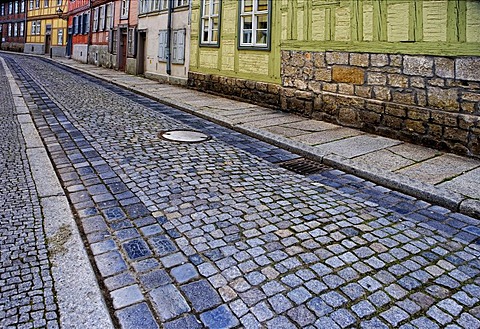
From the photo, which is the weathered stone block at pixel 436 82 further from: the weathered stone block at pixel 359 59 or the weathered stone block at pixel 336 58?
the weathered stone block at pixel 336 58

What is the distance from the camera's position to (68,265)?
9.32ft

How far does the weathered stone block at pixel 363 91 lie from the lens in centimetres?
749

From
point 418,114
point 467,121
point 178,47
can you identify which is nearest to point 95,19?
point 178,47

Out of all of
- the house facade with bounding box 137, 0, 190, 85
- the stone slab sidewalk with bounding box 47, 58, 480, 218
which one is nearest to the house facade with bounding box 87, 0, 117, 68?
the house facade with bounding box 137, 0, 190, 85

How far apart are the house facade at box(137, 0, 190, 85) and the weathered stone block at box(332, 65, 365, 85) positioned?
25.0 ft

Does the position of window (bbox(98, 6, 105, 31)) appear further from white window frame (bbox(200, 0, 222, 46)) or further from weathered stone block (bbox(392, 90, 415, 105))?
weathered stone block (bbox(392, 90, 415, 105))

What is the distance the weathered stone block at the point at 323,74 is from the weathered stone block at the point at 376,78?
3.38 ft

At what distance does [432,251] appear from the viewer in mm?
3273

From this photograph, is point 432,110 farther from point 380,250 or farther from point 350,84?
point 380,250

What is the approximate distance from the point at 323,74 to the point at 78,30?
29.6 metres

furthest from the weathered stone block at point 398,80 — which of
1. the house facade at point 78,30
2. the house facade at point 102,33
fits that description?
the house facade at point 78,30

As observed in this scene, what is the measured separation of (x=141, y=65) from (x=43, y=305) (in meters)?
18.8

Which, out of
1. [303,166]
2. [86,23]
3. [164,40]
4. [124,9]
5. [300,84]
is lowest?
[303,166]

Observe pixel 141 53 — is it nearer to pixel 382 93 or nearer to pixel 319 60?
pixel 319 60
